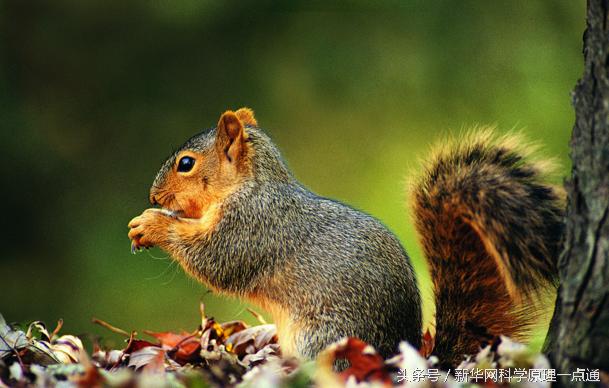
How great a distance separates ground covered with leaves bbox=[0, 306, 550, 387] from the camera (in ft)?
4.06

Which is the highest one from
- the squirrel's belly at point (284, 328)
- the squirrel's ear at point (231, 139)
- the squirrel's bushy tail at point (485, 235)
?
the squirrel's ear at point (231, 139)

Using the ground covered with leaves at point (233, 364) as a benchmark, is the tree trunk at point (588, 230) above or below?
above

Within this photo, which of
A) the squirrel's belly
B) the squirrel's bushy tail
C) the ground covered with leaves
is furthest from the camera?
the squirrel's belly

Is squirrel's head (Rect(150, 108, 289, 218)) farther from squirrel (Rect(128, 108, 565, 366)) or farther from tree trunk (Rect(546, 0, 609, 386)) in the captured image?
tree trunk (Rect(546, 0, 609, 386))

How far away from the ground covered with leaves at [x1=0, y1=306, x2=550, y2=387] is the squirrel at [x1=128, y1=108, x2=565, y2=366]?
4.4 inches

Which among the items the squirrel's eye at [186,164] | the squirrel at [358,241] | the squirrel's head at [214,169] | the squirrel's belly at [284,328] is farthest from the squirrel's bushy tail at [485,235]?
the squirrel's eye at [186,164]

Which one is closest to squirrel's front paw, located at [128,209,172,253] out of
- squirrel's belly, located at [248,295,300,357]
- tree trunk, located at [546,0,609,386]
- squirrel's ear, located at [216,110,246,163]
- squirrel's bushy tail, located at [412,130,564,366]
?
squirrel's ear, located at [216,110,246,163]

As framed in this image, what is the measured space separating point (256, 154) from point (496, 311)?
72cm

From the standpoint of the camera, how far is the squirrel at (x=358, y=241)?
1489 millimetres

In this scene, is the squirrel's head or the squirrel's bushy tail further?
the squirrel's head

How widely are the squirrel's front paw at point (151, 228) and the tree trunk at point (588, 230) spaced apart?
3.39ft

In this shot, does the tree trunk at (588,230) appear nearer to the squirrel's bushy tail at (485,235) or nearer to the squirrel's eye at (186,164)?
the squirrel's bushy tail at (485,235)

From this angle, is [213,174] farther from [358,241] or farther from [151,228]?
[358,241]

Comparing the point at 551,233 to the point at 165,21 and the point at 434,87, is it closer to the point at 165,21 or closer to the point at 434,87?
the point at 434,87
